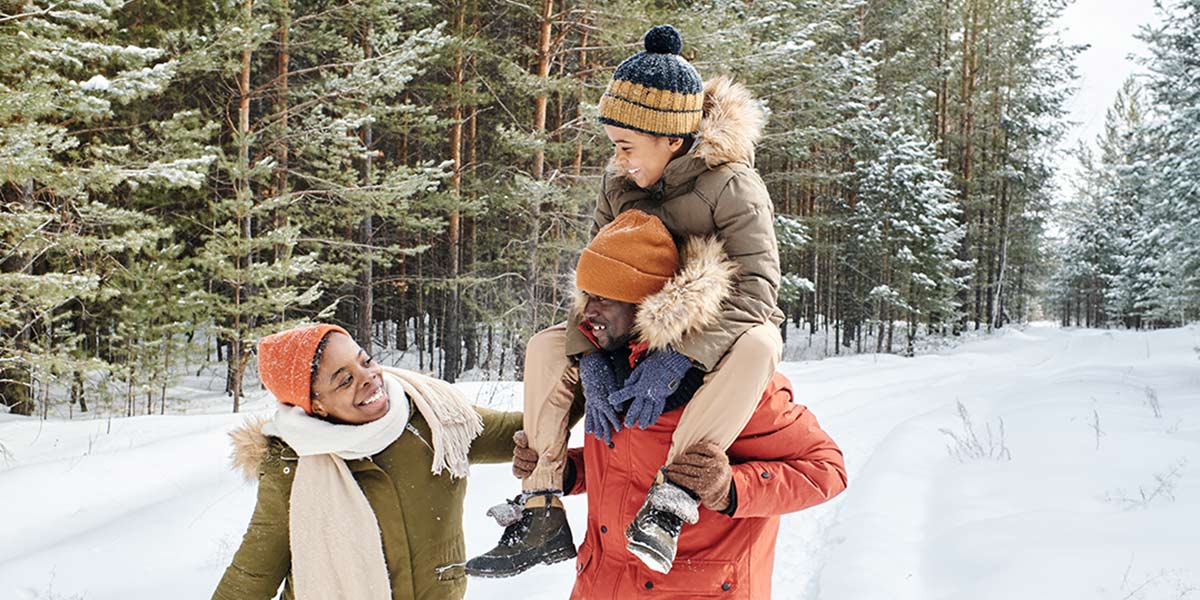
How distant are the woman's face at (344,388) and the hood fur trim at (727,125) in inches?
53.2

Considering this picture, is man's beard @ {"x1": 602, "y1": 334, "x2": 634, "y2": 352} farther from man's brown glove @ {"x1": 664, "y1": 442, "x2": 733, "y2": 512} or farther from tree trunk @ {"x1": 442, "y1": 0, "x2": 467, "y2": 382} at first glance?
tree trunk @ {"x1": 442, "y1": 0, "x2": 467, "y2": 382}

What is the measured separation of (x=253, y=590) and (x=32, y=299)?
256 inches

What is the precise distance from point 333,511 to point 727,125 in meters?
1.73

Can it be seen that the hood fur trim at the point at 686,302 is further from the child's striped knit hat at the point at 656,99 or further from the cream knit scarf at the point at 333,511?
the cream knit scarf at the point at 333,511

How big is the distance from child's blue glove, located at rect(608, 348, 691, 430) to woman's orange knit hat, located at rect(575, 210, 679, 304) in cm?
17

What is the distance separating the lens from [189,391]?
15109 millimetres

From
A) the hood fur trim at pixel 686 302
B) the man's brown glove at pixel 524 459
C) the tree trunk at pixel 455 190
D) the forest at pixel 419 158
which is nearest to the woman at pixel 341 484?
the man's brown glove at pixel 524 459

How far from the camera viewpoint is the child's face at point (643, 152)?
1909mm

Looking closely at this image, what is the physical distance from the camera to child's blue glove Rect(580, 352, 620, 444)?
1.78 metres

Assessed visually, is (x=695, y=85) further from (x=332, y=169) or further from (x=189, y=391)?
(x=189, y=391)

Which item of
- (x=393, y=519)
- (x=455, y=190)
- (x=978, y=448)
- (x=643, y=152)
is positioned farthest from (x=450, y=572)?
(x=455, y=190)

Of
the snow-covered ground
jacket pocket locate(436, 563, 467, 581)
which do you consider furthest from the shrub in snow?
jacket pocket locate(436, 563, 467, 581)

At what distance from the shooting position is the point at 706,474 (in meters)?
1.60

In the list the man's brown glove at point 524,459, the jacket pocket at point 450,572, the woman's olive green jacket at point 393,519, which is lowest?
the jacket pocket at point 450,572
